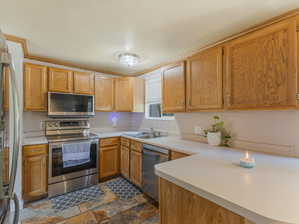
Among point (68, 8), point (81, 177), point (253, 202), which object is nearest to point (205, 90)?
point (253, 202)

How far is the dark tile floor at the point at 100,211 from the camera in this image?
1791mm

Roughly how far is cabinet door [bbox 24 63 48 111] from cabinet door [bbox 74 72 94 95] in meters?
0.49

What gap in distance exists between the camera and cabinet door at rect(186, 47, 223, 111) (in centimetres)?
173

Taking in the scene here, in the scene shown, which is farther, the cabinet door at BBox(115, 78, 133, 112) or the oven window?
the cabinet door at BBox(115, 78, 133, 112)

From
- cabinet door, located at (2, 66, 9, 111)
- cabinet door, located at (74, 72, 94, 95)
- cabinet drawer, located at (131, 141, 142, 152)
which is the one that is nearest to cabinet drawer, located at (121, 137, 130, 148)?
cabinet drawer, located at (131, 141, 142, 152)

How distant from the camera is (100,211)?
1.95 meters

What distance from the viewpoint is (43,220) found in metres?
1.78

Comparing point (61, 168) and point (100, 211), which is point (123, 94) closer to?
point (61, 168)

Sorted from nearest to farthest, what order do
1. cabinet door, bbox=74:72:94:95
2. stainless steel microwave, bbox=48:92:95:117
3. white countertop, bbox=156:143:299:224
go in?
white countertop, bbox=156:143:299:224 → stainless steel microwave, bbox=48:92:95:117 → cabinet door, bbox=74:72:94:95

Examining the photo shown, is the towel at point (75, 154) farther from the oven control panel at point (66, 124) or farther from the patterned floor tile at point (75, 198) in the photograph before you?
the oven control panel at point (66, 124)

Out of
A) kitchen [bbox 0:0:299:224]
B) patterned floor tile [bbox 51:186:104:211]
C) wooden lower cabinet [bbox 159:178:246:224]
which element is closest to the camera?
wooden lower cabinet [bbox 159:178:246:224]

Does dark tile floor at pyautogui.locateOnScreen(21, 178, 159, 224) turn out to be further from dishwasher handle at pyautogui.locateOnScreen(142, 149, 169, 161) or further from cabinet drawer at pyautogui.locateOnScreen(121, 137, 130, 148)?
cabinet drawer at pyautogui.locateOnScreen(121, 137, 130, 148)

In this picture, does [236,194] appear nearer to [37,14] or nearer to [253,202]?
[253,202]

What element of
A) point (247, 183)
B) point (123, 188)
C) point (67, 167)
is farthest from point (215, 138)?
point (67, 167)
